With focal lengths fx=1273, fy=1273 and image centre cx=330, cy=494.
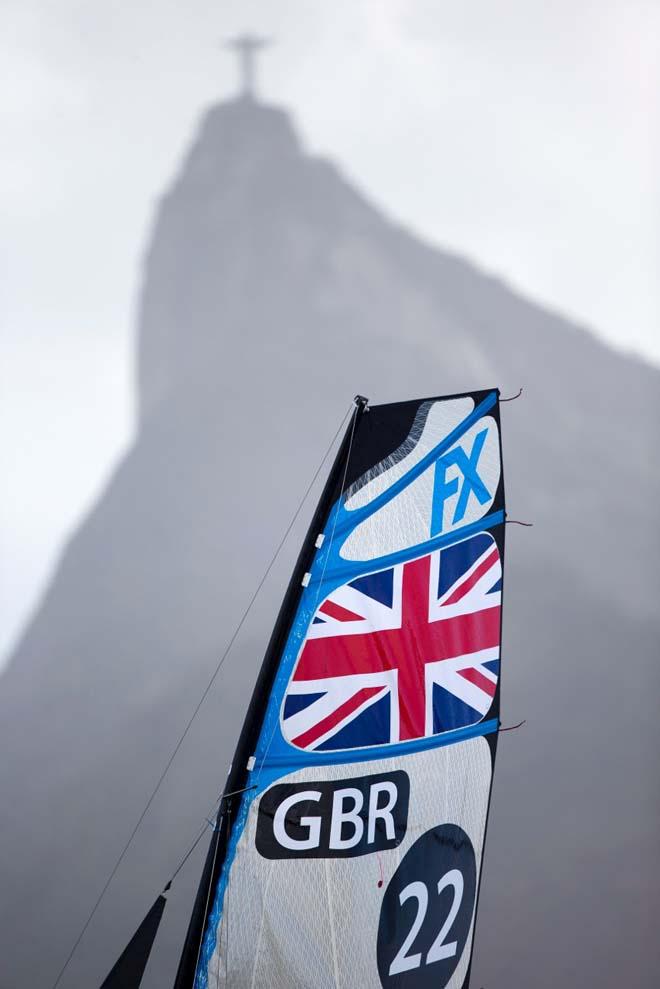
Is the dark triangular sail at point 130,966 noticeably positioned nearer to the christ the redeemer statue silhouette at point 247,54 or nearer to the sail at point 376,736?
the sail at point 376,736

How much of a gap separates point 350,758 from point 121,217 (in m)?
1.62

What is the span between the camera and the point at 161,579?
292 centimetres

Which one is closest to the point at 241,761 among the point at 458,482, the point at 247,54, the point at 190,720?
the point at 458,482

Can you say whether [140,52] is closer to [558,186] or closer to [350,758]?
[558,186]

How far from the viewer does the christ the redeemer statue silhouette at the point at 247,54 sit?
300 cm

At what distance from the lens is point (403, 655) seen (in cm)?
184

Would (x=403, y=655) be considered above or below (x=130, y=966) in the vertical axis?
above

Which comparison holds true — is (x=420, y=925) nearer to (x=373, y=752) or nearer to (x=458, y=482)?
(x=373, y=752)

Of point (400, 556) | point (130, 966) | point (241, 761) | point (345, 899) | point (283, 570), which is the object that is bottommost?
point (130, 966)

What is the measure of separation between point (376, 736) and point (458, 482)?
0.39 m

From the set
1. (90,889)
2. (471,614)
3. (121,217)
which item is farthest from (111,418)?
(471,614)

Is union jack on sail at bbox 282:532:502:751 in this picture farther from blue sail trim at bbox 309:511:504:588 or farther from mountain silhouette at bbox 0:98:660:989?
mountain silhouette at bbox 0:98:660:989

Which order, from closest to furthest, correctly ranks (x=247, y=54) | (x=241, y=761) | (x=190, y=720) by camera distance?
(x=241, y=761), (x=190, y=720), (x=247, y=54)

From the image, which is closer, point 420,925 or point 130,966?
point 130,966
